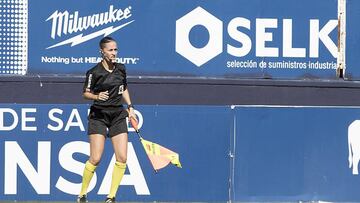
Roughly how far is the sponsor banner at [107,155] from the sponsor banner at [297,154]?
255 millimetres

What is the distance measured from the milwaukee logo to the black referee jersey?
1.61m

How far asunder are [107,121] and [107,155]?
52.5 inches

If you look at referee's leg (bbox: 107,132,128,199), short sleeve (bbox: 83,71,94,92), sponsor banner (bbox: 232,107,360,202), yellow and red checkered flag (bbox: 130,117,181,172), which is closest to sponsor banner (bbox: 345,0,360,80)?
sponsor banner (bbox: 232,107,360,202)

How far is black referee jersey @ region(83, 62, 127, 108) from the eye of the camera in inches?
365

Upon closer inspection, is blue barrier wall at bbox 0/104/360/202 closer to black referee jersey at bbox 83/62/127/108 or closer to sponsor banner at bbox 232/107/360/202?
sponsor banner at bbox 232/107/360/202

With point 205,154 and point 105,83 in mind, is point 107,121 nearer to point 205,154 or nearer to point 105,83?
point 105,83

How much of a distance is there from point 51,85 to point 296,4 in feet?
10.4

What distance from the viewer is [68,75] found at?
424 inches

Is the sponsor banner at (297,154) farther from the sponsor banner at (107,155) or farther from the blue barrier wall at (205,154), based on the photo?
the sponsor banner at (107,155)

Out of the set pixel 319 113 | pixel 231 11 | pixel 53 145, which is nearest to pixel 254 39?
pixel 231 11

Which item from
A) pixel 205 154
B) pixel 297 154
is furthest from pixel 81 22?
pixel 297 154

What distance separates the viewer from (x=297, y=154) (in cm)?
1078

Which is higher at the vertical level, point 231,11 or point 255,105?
point 231,11

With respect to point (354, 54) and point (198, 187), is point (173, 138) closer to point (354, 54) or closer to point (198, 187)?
point (198, 187)
